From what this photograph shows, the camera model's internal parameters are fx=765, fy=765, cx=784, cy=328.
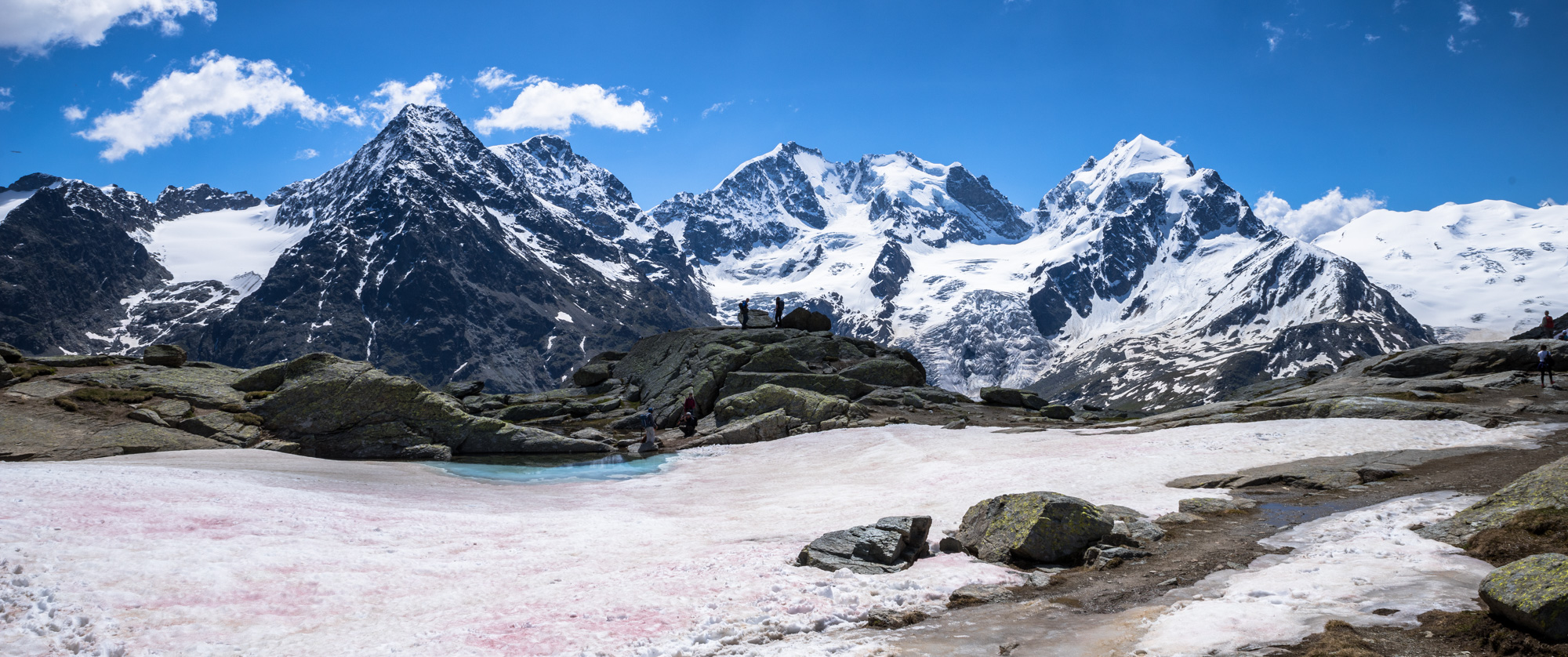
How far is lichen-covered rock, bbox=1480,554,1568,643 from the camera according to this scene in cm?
930

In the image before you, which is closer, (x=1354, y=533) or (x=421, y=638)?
(x=421, y=638)

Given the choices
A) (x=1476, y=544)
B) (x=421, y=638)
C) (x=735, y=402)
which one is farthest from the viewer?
(x=735, y=402)

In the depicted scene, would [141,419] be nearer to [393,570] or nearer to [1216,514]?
[393,570]

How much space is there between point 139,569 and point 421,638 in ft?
18.2

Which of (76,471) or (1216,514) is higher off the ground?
(76,471)

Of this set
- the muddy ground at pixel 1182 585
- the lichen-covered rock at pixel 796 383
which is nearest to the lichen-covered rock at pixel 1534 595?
the muddy ground at pixel 1182 585

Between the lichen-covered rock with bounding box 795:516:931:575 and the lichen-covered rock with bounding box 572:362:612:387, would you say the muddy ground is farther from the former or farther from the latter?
the lichen-covered rock with bounding box 572:362:612:387

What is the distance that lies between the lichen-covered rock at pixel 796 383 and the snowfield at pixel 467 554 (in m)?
24.6

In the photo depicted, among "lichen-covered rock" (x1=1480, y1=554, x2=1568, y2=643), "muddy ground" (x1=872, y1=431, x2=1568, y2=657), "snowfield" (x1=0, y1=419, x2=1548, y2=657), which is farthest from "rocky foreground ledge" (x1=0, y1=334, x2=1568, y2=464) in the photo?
"lichen-covered rock" (x1=1480, y1=554, x2=1568, y2=643)

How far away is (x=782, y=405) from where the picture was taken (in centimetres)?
4847

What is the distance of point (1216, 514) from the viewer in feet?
66.9

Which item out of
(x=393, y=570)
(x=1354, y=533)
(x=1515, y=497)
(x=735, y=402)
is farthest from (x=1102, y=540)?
(x=735, y=402)

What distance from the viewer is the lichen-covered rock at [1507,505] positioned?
1445 cm

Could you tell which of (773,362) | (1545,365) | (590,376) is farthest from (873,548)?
(590,376)
